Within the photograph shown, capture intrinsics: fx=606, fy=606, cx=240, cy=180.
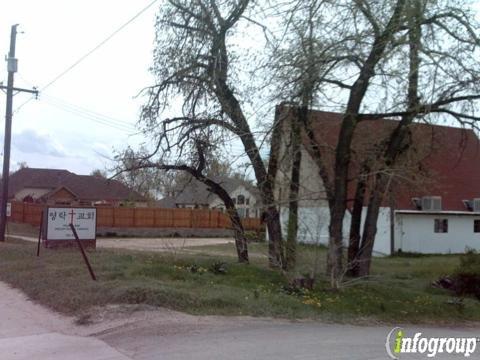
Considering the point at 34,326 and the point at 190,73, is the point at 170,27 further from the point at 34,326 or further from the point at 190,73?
the point at 34,326

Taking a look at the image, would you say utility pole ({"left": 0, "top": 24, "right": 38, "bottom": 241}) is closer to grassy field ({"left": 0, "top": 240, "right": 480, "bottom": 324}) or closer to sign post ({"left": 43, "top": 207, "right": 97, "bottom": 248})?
sign post ({"left": 43, "top": 207, "right": 97, "bottom": 248})

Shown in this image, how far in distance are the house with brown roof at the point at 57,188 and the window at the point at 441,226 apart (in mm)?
38903

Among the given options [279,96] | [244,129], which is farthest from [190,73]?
[279,96]

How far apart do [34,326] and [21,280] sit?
4779 millimetres

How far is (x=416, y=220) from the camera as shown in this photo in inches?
1430

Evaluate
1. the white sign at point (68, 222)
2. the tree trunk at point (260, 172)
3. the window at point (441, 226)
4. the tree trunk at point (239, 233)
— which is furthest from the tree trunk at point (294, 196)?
the window at point (441, 226)

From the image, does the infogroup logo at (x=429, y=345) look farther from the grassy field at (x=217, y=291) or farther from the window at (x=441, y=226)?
the window at (x=441, y=226)

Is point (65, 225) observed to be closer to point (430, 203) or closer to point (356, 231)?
point (356, 231)

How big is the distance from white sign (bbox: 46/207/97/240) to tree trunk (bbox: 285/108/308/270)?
8539 millimetres

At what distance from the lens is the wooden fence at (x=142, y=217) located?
47.4 m

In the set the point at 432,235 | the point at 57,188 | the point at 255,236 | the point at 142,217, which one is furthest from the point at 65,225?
the point at 57,188

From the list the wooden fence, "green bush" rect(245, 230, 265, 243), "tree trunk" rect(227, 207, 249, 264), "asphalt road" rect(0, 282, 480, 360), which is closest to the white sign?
"tree trunk" rect(227, 207, 249, 264)

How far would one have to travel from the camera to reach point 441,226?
122 feet

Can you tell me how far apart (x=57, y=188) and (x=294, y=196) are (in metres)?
59.5
